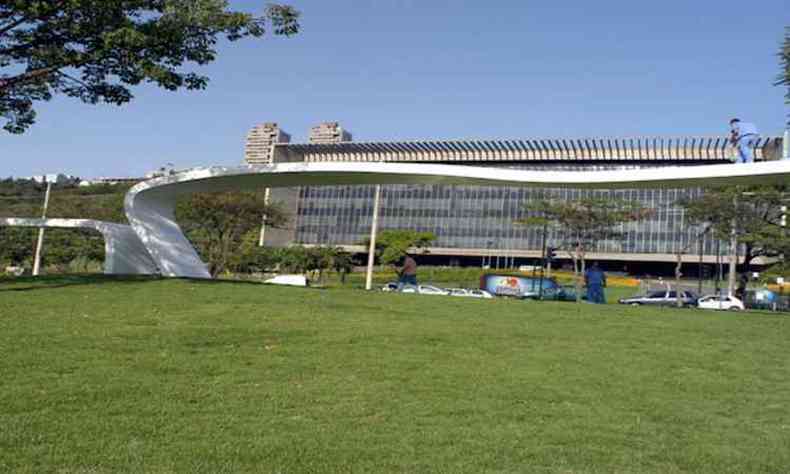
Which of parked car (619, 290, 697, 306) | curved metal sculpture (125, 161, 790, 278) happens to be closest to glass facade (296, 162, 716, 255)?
parked car (619, 290, 697, 306)

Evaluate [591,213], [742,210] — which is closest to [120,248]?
[742,210]

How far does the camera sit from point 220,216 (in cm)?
3784

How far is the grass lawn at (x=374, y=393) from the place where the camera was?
4.52m

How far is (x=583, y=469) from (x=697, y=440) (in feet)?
4.27

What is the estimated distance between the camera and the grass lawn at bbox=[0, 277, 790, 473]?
4516mm

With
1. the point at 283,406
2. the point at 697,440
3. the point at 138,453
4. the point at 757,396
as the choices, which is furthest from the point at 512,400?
the point at 138,453

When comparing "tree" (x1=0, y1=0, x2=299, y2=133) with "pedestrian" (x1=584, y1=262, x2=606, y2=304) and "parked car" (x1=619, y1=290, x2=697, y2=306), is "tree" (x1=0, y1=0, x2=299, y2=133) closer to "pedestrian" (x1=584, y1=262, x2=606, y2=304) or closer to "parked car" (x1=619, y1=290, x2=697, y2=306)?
"pedestrian" (x1=584, y1=262, x2=606, y2=304)

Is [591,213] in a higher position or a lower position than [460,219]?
lower

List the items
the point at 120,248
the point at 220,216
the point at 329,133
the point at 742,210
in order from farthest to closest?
the point at 329,133 → the point at 220,216 → the point at 742,210 → the point at 120,248

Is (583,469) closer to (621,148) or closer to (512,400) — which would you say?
(512,400)

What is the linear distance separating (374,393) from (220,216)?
109 ft

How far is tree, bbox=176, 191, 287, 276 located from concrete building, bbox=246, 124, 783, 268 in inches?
1384

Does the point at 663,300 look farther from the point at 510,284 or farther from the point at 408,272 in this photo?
the point at 408,272

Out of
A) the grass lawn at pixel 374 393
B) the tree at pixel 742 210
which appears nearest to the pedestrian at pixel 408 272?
the grass lawn at pixel 374 393
